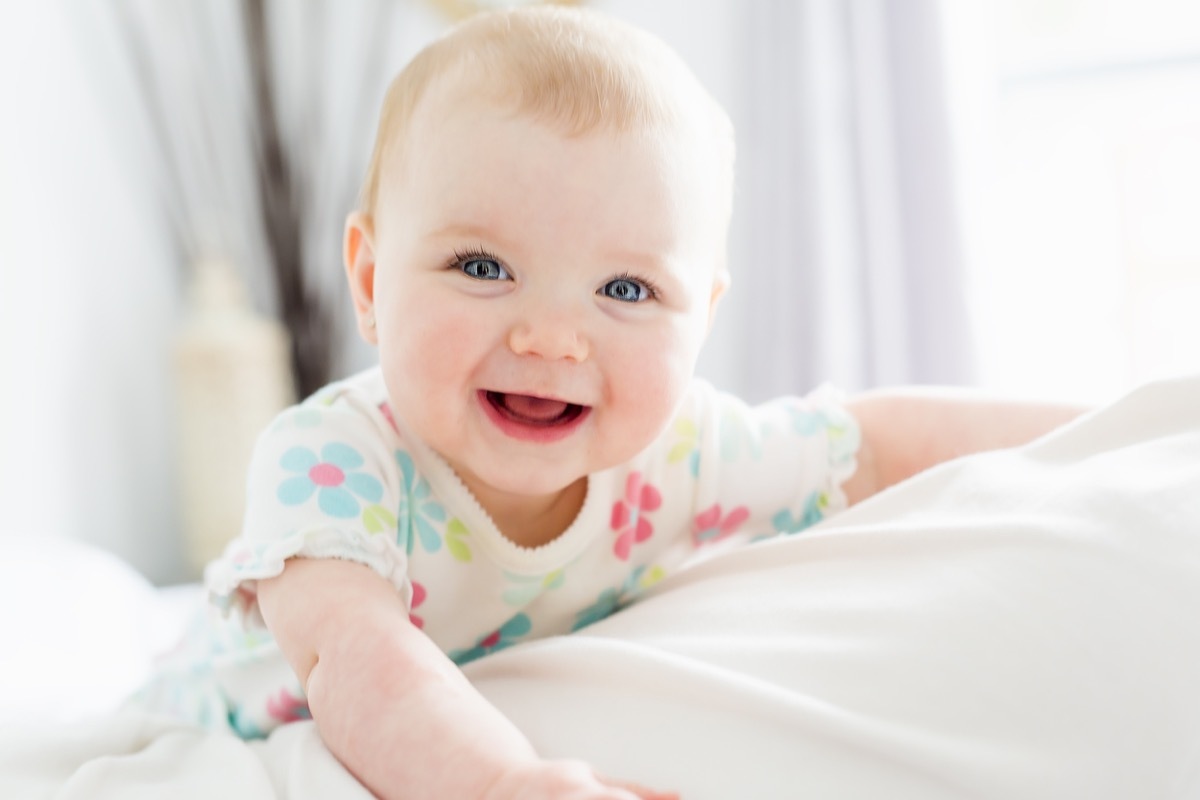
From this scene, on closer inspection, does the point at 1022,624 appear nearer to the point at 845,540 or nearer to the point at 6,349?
the point at 845,540

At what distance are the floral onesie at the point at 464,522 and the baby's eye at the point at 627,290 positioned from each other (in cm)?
21

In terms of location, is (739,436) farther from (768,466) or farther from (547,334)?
(547,334)

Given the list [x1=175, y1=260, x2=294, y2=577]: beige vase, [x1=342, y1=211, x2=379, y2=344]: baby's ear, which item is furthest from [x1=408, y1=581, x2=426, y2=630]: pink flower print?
[x1=175, y1=260, x2=294, y2=577]: beige vase

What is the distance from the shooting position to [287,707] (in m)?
0.89

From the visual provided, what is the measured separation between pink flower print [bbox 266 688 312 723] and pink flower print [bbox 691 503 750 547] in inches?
15.8

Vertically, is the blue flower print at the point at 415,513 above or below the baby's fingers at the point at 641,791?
above

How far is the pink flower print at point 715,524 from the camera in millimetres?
1048

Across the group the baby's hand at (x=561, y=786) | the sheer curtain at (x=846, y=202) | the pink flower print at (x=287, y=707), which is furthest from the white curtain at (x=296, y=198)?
the baby's hand at (x=561, y=786)

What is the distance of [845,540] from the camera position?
70cm

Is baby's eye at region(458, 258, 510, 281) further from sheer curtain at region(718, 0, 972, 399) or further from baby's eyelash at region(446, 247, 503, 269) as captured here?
sheer curtain at region(718, 0, 972, 399)

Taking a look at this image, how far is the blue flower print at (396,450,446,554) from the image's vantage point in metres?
0.89

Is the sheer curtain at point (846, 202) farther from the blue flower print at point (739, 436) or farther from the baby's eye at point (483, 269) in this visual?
the baby's eye at point (483, 269)

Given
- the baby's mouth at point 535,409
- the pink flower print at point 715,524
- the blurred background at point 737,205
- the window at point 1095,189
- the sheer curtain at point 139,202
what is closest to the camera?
the baby's mouth at point 535,409

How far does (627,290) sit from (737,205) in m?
2.26
